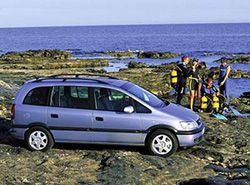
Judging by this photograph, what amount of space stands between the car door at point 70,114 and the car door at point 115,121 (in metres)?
0.20

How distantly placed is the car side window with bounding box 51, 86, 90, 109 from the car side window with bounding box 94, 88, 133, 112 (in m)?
0.24

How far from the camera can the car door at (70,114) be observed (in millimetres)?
10102

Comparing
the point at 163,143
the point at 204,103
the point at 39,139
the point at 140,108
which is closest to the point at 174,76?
the point at 204,103

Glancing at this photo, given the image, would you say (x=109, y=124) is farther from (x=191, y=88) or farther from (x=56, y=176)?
(x=191, y=88)

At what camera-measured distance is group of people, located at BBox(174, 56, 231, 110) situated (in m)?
15.1

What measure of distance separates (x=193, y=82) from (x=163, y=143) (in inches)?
233

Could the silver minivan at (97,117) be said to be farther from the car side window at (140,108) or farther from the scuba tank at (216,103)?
the scuba tank at (216,103)

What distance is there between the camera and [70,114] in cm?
1014

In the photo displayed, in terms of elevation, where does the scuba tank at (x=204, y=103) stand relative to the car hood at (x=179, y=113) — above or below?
below

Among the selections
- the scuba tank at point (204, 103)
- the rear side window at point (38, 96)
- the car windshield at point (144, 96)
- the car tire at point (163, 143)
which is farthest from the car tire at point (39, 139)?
the scuba tank at point (204, 103)

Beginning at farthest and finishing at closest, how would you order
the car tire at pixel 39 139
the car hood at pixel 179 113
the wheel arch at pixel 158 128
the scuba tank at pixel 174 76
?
the scuba tank at pixel 174 76 → the car tire at pixel 39 139 → the car hood at pixel 179 113 → the wheel arch at pixel 158 128

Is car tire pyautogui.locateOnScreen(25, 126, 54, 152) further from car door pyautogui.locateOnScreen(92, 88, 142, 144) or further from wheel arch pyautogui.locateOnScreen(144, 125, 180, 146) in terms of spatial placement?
wheel arch pyautogui.locateOnScreen(144, 125, 180, 146)

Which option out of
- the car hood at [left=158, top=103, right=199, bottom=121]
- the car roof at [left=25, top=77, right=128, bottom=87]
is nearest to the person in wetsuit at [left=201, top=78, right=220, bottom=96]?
the car hood at [left=158, top=103, right=199, bottom=121]

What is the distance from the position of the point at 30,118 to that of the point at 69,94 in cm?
101
